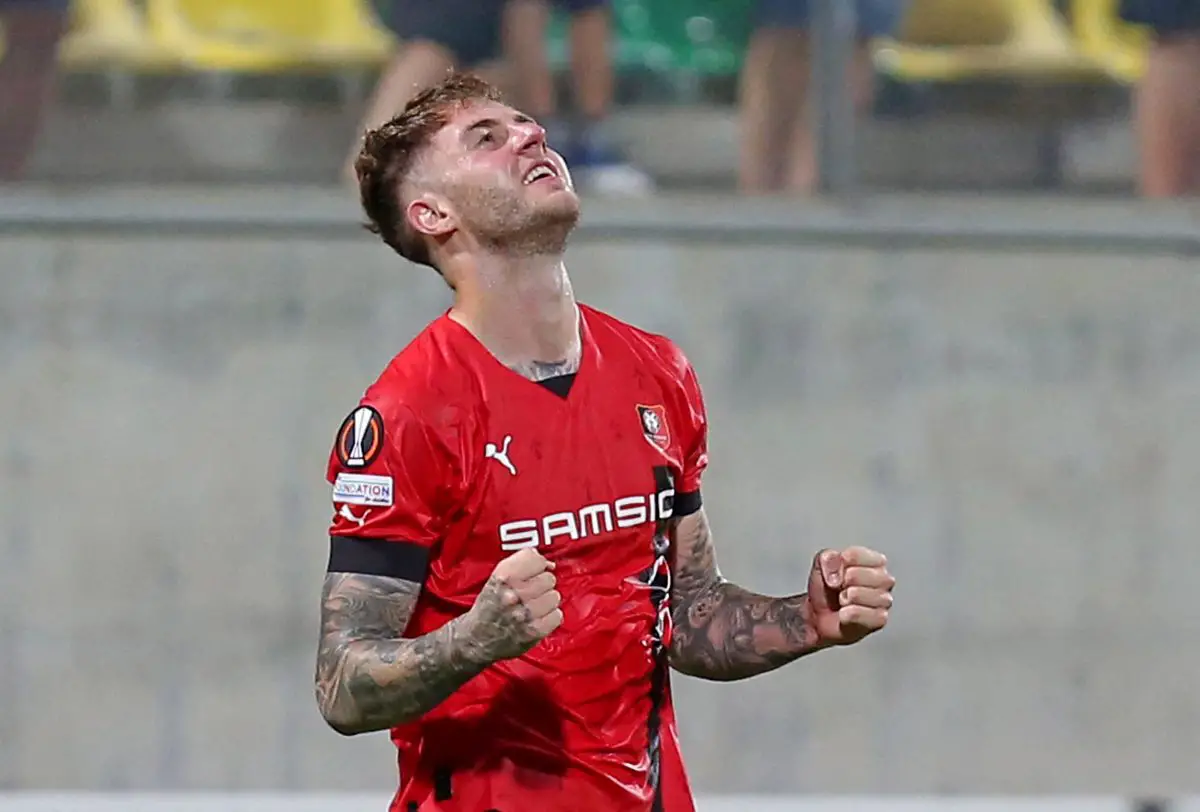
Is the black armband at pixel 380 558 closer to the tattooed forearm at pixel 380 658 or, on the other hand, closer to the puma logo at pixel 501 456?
the tattooed forearm at pixel 380 658

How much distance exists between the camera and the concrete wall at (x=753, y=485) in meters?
5.27

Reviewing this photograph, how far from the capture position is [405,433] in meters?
2.85


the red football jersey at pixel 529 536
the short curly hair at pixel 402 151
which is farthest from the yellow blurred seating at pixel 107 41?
the red football jersey at pixel 529 536

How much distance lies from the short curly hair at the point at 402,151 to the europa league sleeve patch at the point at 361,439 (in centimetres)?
39

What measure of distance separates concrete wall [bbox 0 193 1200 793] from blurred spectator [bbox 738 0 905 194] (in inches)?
5.8

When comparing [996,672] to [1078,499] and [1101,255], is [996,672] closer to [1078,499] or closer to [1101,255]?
[1078,499]

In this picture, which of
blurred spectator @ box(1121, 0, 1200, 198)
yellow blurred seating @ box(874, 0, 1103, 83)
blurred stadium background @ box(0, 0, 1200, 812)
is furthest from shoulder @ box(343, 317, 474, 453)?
blurred spectator @ box(1121, 0, 1200, 198)

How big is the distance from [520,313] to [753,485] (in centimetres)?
245

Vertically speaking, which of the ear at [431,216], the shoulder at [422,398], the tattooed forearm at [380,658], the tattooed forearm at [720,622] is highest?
the ear at [431,216]

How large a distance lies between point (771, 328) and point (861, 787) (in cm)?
129

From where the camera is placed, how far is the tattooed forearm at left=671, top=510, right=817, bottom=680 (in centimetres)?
312

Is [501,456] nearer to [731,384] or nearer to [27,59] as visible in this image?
[731,384]

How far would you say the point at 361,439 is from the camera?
2.86 m

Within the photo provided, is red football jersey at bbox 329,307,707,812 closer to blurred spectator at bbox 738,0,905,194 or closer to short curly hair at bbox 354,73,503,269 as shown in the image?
short curly hair at bbox 354,73,503,269
